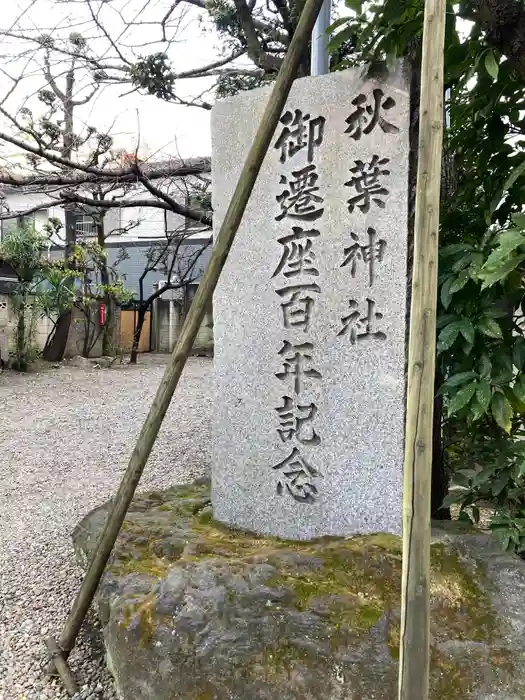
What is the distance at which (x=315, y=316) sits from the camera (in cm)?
251

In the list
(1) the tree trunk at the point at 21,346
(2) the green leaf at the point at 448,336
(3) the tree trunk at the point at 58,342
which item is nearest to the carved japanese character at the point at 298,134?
(2) the green leaf at the point at 448,336

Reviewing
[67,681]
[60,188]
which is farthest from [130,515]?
[60,188]

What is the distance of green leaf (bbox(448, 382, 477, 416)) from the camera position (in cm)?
212

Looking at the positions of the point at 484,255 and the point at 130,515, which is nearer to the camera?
the point at 484,255

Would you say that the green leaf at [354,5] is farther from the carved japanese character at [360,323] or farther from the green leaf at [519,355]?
the green leaf at [519,355]

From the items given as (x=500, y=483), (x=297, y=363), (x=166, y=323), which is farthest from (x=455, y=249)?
(x=166, y=323)

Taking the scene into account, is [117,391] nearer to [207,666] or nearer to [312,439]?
[312,439]

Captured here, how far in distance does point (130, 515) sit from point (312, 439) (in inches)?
36.0

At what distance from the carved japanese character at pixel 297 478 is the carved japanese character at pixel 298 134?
50.7 inches

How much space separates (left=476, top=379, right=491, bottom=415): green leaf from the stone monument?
1.05 ft

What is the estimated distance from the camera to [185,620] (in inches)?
71.6

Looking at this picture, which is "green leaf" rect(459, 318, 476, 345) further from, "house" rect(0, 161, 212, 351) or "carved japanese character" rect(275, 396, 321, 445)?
"house" rect(0, 161, 212, 351)

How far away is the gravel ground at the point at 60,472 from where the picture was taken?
7.47 feet

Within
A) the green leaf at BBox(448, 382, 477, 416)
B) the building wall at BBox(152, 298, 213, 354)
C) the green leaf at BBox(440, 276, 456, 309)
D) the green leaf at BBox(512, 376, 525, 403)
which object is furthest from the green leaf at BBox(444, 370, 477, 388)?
the building wall at BBox(152, 298, 213, 354)
